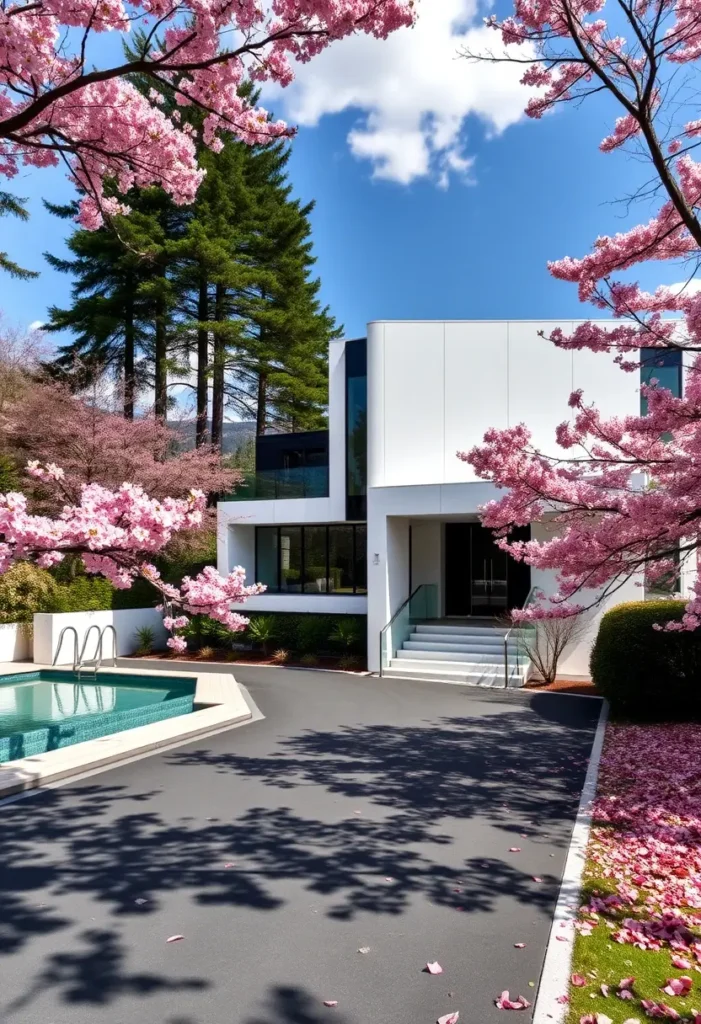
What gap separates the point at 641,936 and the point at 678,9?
614cm

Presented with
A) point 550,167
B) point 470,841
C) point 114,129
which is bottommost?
point 470,841

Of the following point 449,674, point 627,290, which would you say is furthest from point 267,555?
point 627,290

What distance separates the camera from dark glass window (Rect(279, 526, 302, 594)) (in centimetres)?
1931

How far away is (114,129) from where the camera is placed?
5.27m

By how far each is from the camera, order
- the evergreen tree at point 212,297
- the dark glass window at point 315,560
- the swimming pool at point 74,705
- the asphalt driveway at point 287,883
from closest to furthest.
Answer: the asphalt driveway at point 287,883, the swimming pool at point 74,705, the dark glass window at point 315,560, the evergreen tree at point 212,297

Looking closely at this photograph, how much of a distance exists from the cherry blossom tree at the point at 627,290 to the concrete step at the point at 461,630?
8.25 meters

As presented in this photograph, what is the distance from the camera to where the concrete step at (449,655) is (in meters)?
14.2

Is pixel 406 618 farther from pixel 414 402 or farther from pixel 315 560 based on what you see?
pixel 414 402

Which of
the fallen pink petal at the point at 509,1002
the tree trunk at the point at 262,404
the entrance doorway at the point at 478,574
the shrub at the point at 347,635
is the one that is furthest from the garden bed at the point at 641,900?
the tree trunk at the point at 262,404

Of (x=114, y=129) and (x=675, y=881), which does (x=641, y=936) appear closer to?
(x=675, y=881)

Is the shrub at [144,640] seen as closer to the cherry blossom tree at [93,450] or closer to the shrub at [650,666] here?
the cherry blossom tree at [93,450]

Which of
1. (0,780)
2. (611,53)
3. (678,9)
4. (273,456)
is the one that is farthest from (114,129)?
(273,456)

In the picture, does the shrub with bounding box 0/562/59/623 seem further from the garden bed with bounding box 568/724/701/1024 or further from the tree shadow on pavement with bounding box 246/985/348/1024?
the tree shadow on pavement with bounding box 246/985/348/1024

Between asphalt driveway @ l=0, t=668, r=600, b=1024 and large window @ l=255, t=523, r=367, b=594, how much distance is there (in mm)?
9864
